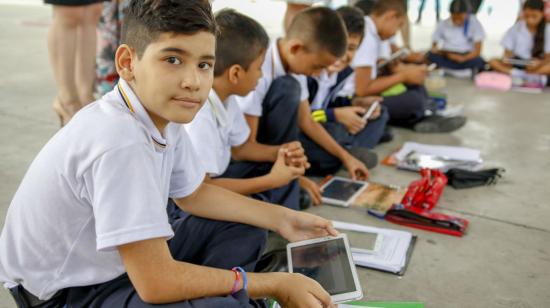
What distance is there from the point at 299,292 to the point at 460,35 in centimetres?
413

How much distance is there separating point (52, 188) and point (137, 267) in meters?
0.22

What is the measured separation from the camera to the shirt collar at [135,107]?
1.17m

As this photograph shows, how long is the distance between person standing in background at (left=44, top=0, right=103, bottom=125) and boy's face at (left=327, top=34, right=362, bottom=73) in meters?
1.22

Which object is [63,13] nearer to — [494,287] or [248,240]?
[248,240]

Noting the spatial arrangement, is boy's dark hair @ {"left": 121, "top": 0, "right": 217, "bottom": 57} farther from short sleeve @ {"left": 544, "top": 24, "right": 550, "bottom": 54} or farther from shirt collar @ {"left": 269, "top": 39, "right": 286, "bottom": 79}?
short sleeve @ {"left": 544, "top": 24, "right": 550, "bottom": 54}

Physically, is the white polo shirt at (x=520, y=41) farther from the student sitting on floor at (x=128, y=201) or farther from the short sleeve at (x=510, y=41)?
the student sitting on floor at (x=128, y=201)

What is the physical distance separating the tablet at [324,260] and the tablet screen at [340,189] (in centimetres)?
80

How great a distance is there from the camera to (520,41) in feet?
15.7

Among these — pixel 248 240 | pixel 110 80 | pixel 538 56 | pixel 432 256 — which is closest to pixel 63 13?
pixel 110 80

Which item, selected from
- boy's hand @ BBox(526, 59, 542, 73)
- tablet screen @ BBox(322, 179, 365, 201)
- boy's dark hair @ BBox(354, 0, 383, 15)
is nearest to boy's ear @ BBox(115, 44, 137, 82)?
tablet screen @ BBox(322, 179, 365, 201)

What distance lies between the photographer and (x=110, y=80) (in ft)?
11.7

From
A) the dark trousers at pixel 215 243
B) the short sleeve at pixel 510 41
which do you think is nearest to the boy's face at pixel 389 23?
the short sleeve at pixel 510 41

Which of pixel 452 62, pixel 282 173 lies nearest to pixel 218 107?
pixel 282 173

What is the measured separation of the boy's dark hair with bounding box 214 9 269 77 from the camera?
1894 mm
